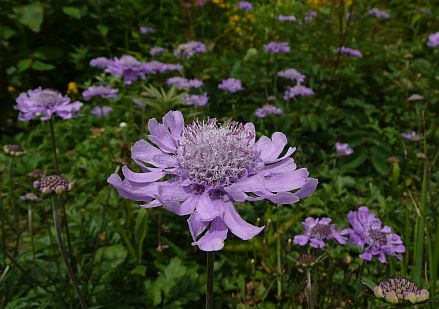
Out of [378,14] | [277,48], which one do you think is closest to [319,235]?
[277,48]

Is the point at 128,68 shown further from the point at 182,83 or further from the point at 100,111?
the point at 100,111

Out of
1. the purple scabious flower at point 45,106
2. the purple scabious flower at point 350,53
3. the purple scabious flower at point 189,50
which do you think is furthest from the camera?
the purple scabious flower at point 189,50

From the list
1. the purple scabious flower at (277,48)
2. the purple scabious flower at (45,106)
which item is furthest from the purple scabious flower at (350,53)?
the purple scabious flower at (45,106)

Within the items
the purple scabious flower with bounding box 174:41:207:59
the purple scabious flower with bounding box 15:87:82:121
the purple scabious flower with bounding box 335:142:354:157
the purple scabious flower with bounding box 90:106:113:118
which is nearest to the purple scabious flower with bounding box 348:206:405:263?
the purple scabious flower with bounding box 335:142:354:157

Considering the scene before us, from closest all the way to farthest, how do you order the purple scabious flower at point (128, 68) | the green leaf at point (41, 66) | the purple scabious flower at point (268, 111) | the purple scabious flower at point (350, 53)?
1. the purple scabious flower at point (128, 68)
2. the purple scabious flower at point (268, 111)
3. the purple scabious flower at point (350, 53)
4. the green leaf at point (41, 66)

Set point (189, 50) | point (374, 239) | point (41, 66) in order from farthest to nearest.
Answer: point (41, 66) < point (189, 50) < point (374, 239)

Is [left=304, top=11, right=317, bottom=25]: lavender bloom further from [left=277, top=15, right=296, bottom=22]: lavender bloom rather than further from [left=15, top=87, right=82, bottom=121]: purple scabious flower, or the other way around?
[left=15, top=87, right=82, bottom=121]: purple scabious flower

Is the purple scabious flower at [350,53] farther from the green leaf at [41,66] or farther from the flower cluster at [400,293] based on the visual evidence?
the flower cluster at [400,293]
